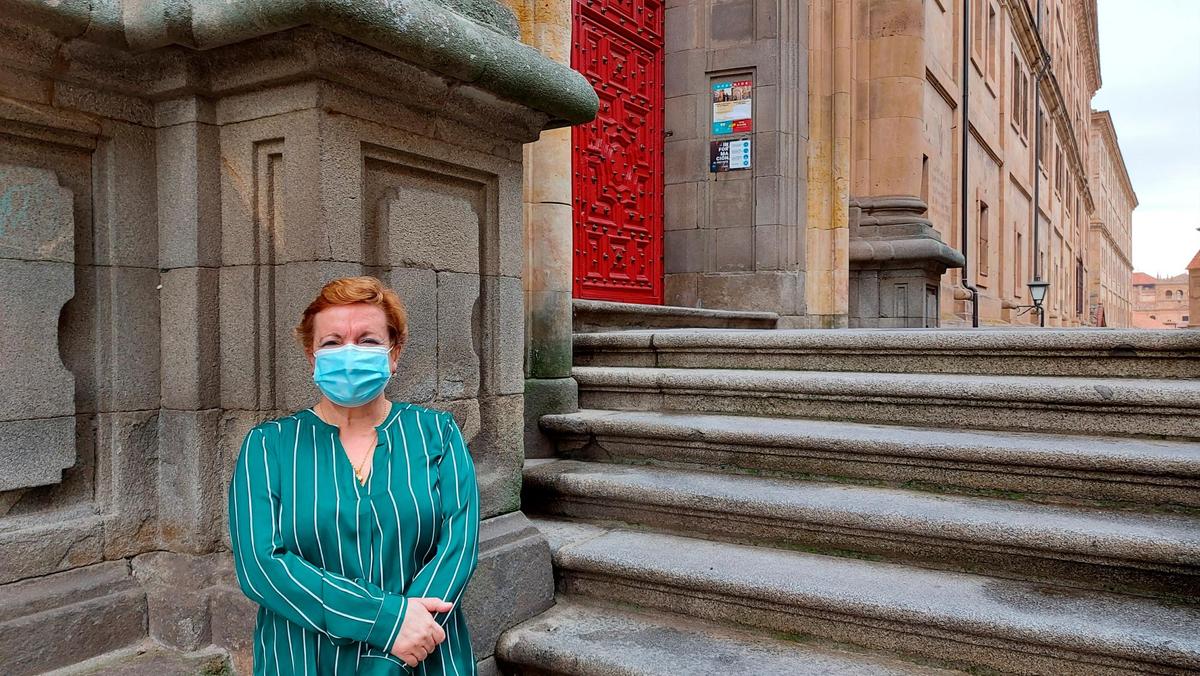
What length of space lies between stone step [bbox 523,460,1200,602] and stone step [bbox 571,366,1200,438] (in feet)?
1.60

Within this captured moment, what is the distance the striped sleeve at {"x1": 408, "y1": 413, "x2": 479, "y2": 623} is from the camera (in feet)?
5.82

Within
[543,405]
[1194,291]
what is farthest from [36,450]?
[1194,291]

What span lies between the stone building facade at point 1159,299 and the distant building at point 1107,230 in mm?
27685

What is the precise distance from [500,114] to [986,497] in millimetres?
2073

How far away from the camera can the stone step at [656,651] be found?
2.42 meters

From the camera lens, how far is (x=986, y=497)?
2.96 m

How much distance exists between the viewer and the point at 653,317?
5.66m

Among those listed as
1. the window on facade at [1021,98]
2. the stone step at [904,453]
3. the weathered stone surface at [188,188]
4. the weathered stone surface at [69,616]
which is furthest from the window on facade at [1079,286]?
the weathered stone surface at [69,616]

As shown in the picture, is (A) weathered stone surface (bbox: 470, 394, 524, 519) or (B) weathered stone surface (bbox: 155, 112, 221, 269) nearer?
(B) weathered stone surface (bbox: 155, 112, 221, 269)

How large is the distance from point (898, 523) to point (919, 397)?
33.6 inches

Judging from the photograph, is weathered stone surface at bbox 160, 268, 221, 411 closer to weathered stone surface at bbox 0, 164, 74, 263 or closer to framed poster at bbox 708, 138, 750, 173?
weathered stone surface at bbox 0, 164, 74, 263

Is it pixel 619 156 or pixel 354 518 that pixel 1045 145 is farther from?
pixel 354 518

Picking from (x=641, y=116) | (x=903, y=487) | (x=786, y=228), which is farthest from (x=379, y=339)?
(x=786, y=228)

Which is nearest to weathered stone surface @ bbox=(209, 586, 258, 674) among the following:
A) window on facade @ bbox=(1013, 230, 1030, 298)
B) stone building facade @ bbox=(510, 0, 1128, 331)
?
stone building facade @ bbox=(510, 0, 1128, 331)
